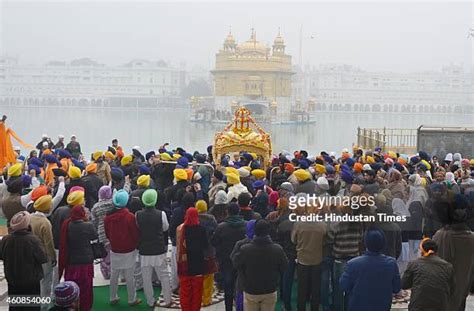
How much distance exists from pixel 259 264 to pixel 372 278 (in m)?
0.68

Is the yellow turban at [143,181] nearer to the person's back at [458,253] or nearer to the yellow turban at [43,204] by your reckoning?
the yellow turban at [43,204]

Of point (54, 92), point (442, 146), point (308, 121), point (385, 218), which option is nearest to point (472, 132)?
point (442, 146)

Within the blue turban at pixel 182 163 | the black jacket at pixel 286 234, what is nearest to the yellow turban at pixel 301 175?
the black jacket at pixel 286 234

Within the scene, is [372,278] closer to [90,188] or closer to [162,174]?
[90,188]

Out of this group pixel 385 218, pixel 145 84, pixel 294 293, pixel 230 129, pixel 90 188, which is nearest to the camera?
pixel 385 218

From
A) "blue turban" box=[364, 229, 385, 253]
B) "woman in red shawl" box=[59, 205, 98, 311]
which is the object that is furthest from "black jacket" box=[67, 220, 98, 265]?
"blue turban" box=[364, 229, 385, 253]

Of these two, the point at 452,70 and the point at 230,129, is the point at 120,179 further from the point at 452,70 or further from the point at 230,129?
the point at 452,70

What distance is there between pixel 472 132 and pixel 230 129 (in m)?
5.46

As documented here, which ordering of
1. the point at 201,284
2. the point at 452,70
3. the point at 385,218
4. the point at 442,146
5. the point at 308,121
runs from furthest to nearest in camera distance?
the point at 452,70
the point at 308,121
the point at 442,146
the point at 385,218
the point at 201,284

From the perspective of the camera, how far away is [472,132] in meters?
12.2

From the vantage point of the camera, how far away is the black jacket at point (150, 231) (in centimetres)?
475

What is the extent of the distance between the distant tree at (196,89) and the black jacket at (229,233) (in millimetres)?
106027

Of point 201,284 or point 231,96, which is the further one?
point 231,96

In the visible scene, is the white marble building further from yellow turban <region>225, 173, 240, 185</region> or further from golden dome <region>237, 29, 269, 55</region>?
yellow turban <region>225, 173, 240, 185</region>
